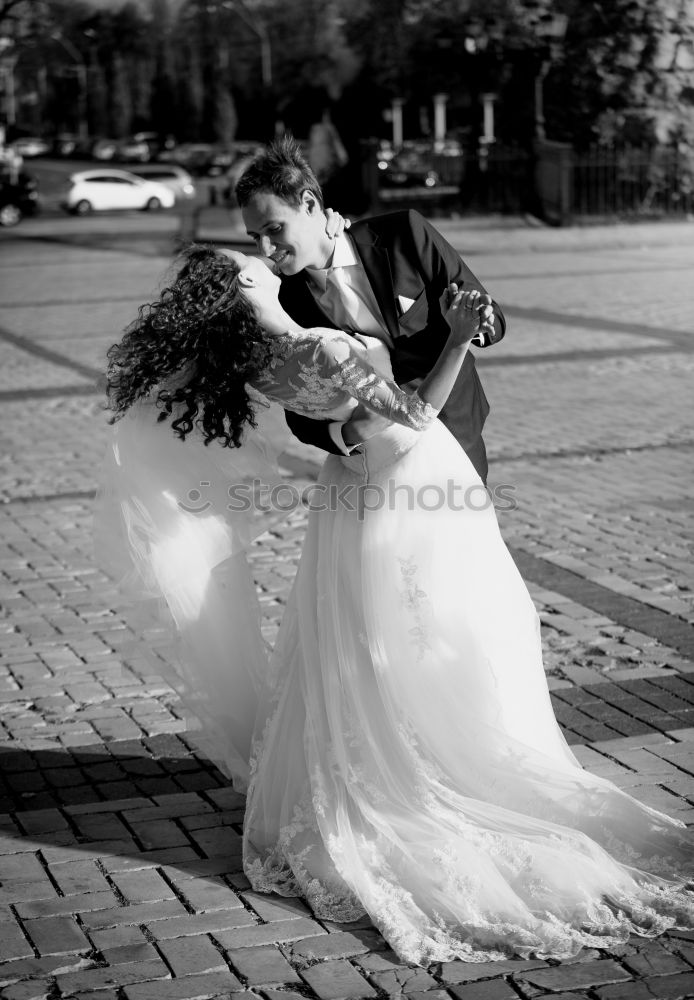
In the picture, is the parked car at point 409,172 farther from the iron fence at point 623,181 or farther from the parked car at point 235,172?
the iron fence at point 623,181

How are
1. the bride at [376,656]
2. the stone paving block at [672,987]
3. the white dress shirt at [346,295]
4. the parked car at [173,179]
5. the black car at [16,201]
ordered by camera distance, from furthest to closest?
the parked car at [173,179]
the black car at [16,201]
the white dress shirt at [346,295]
the bride at [376,656]
the stone paving block at [672,987]

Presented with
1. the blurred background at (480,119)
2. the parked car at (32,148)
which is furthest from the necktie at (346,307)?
the parked car at (32,148)

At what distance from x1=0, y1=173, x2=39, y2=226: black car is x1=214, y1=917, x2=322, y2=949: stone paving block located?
34711 mm

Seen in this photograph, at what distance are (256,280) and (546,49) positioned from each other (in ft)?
102

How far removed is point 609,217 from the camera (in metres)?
30.0

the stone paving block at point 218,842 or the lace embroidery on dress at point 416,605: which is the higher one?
the lace embroidery on dress at point 416,605

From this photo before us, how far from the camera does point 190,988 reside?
3002 millimetres

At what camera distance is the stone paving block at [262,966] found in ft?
9.94

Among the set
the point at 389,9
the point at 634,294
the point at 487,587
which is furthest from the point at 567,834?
the point at 389,9

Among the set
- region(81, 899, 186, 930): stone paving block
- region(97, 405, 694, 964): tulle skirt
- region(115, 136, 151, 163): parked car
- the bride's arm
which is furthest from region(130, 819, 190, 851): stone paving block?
region(115, 136, 151, 163): parked car

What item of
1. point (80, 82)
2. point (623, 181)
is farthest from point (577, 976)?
point (80, 82)

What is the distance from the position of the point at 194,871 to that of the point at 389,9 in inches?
2032

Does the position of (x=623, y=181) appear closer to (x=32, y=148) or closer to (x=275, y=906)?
(x=275, y=906)

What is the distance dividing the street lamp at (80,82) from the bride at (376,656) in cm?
10159
